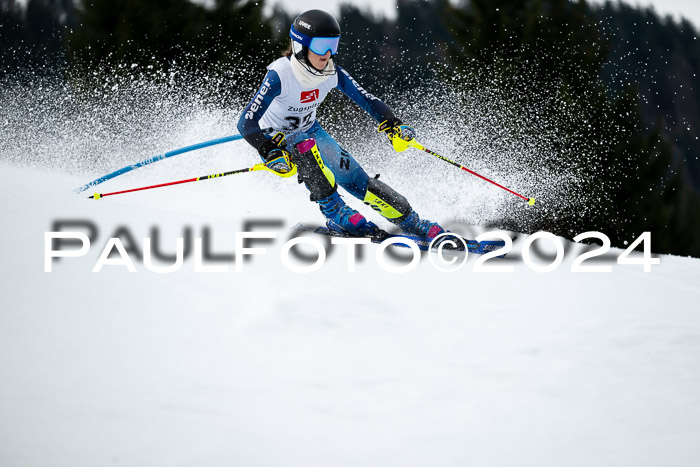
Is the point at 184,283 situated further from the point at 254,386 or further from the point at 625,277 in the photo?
the point at 625,277

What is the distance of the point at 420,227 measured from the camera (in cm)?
496

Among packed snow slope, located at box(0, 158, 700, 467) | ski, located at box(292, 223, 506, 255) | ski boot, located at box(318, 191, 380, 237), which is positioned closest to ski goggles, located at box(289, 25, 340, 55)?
ski boot, located at box(318, 191, 380, 237)

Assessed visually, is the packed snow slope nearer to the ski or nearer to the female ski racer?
the ski

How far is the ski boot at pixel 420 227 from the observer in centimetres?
490

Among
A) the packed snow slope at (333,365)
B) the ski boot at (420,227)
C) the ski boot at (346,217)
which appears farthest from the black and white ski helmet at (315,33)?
the packed snow slope at (333,365)

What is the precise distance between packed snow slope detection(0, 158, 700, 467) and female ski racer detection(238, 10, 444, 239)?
1023 millimetres

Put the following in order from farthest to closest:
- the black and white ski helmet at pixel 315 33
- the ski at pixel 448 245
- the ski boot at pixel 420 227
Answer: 1. the ski boot at pixel 420 227
2. the ski at pixel 448 245
3. the black and white ski helmet at pixel 315 33

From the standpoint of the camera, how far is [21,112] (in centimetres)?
1483

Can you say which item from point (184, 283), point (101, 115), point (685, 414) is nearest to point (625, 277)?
point (685, 414)

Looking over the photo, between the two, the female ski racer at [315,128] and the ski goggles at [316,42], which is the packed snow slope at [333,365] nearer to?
the female ski racer at [315,128]

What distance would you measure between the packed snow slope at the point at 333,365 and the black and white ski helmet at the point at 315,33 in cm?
151

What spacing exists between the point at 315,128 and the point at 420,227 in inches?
43.7

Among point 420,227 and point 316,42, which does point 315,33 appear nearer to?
point 316,42

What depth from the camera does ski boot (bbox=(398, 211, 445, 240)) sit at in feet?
16.1
